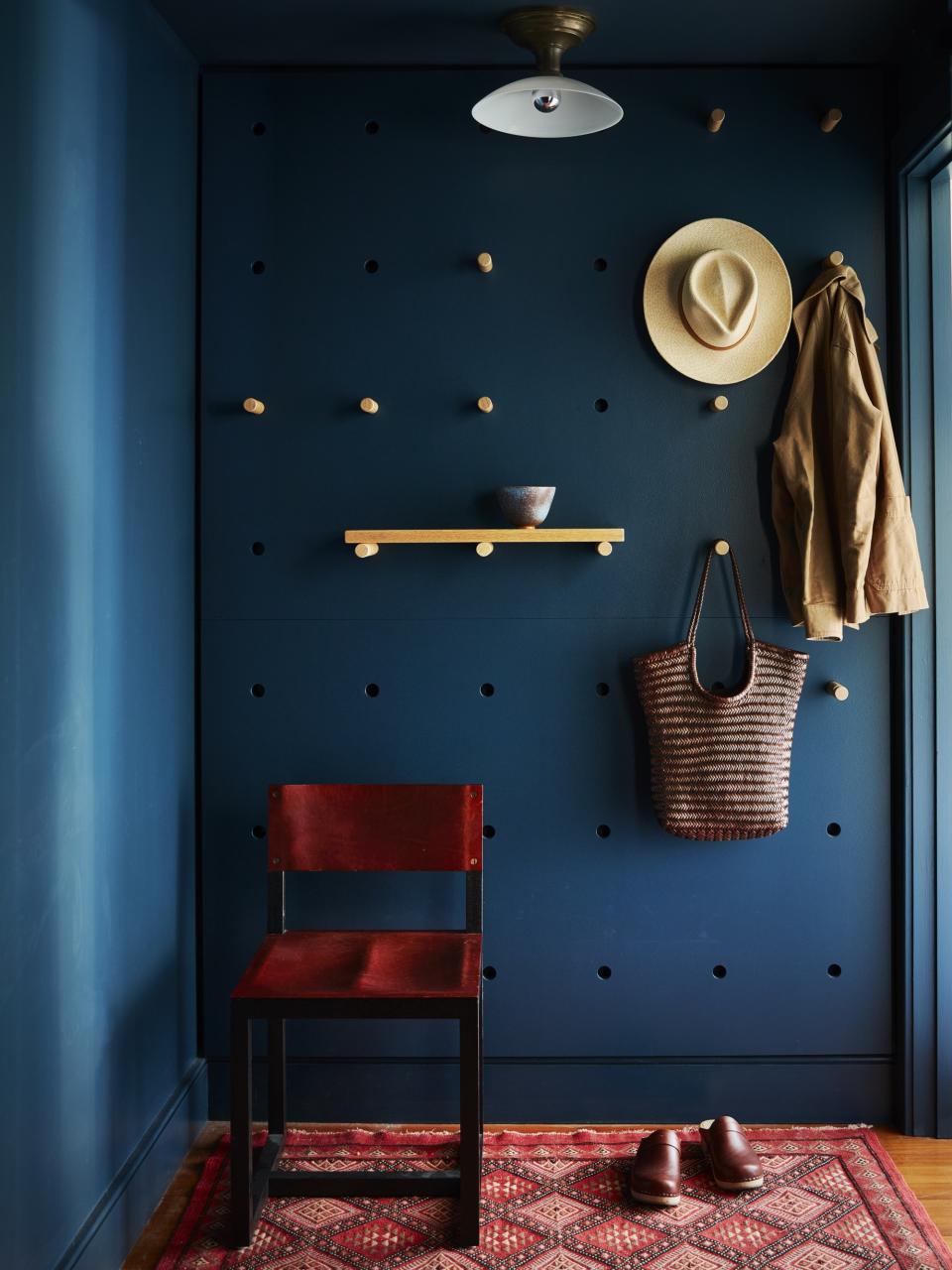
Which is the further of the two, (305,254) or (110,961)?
(305,254)

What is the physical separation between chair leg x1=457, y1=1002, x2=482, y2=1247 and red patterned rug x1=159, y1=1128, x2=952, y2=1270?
0.04 meters

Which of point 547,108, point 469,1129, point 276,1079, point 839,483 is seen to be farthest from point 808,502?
point 276,1079

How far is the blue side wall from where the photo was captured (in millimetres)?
1674

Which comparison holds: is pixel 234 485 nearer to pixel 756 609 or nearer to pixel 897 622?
pixel 756 609

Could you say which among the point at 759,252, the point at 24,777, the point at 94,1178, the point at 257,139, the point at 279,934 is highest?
the point at 257,139

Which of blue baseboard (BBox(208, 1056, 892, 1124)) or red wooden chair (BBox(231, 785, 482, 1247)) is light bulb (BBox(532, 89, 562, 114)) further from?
blue baseboard (BBox(208, 1056, 892, 1124))

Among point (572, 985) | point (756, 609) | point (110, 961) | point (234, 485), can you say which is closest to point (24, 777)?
point (110, 961)

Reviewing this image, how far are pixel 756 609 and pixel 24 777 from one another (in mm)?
1573

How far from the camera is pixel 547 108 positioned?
83.1 inches

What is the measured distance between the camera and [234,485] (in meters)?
2.56

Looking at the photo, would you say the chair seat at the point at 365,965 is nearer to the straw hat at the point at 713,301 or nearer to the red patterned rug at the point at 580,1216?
the red patterned rug at the point at 580,1216

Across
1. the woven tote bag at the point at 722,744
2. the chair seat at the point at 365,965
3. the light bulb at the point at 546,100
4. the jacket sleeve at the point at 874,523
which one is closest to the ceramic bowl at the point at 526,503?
the woven tote bag at the point at 722,744

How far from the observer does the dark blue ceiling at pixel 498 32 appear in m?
2.25

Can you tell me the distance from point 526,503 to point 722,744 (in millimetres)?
Answer: 657
